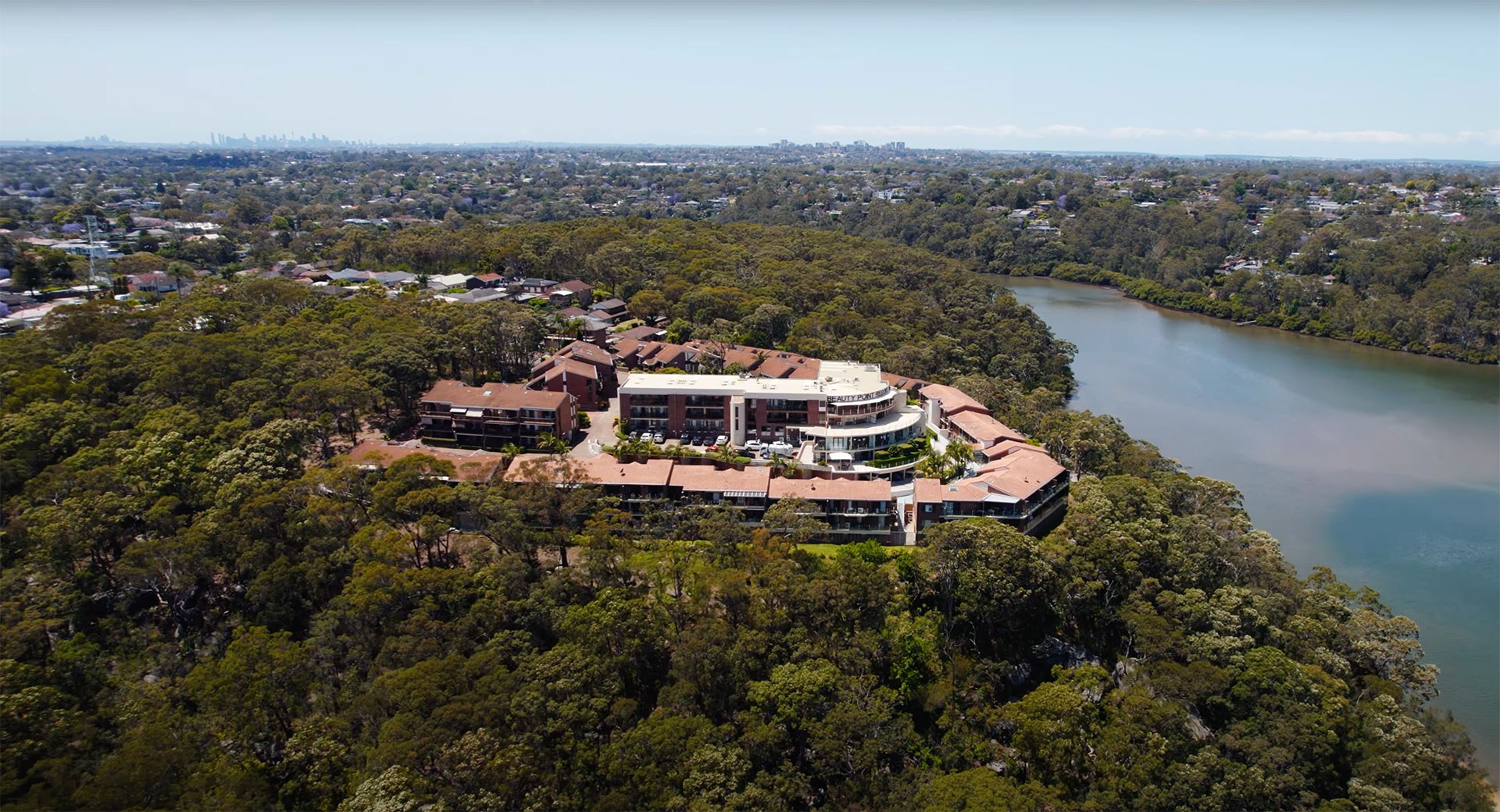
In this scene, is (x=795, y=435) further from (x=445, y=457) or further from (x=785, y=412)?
(x=445, y=457)

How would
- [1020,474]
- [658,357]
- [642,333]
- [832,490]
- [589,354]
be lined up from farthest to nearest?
[642,333] < [658,357] < [589,354] < [1020,474] < [832,490]

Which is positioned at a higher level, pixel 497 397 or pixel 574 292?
pixel 574 292

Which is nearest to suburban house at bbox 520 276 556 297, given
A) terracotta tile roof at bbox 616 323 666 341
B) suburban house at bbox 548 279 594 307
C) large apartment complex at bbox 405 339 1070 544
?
suburban house at bbox 548 279 594 307

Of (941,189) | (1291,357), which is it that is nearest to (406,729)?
(1291,357)

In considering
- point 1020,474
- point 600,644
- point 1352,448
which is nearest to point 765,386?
point 1020,474

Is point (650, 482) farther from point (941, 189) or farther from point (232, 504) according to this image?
point (941, 189)

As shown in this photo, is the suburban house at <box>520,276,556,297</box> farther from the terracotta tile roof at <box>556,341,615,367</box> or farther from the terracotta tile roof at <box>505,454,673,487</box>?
the terracotta tile roof at <box>505,454,673,487</box>

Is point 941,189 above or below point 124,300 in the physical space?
above
